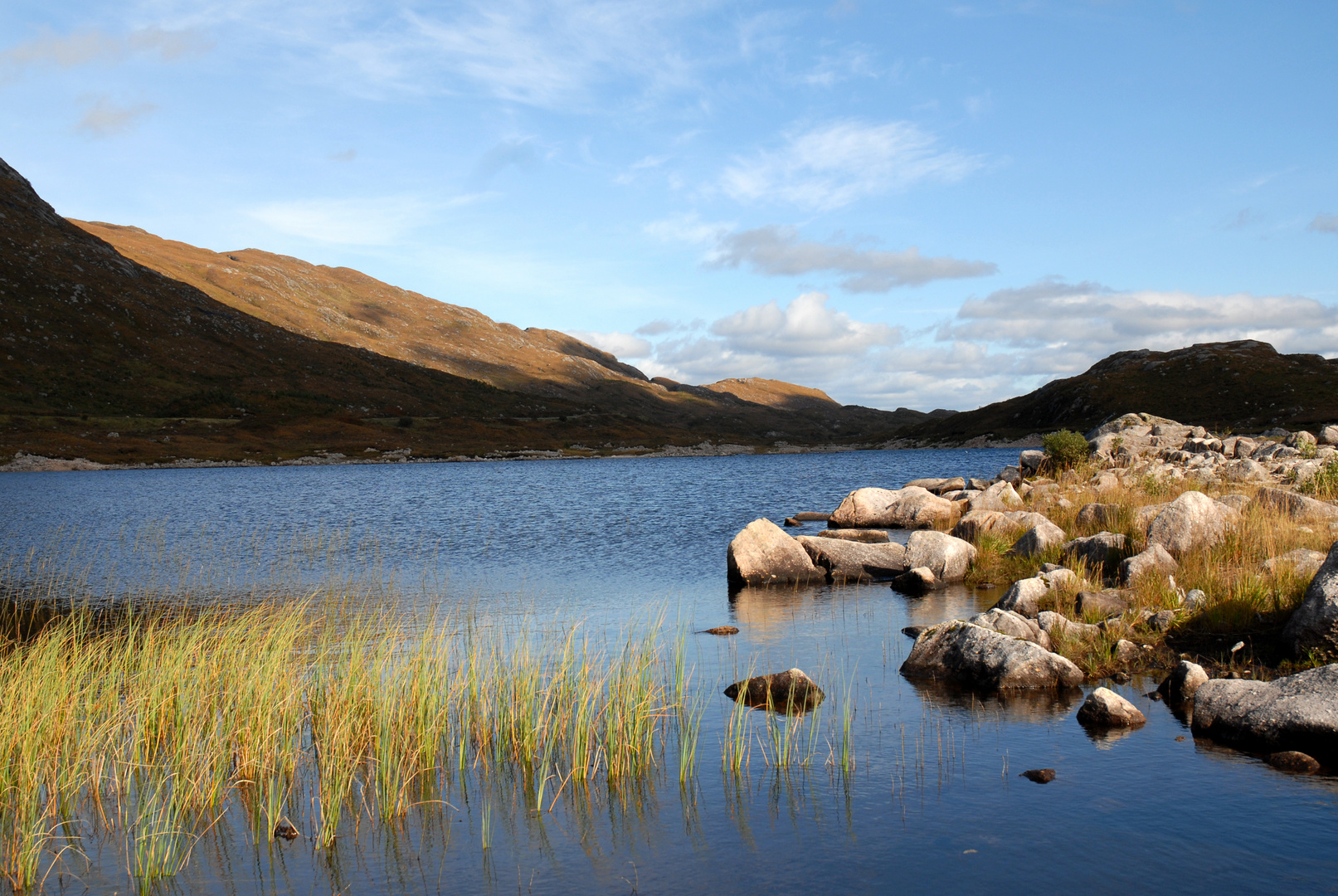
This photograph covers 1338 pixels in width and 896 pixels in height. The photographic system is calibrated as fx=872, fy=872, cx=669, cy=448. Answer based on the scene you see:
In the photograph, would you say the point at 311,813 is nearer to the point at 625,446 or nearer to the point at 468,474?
the point at 468,474

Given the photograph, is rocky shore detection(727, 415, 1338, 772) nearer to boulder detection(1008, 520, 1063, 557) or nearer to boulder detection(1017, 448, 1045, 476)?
boulder detection(1008, 520, 1063, 557)

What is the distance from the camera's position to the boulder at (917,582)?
21.6 meters

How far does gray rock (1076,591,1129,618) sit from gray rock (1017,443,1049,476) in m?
28.7

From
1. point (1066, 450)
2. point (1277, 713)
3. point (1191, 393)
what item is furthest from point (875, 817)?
point (1191, 393)

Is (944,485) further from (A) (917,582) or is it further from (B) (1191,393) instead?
(B) (1191,393)

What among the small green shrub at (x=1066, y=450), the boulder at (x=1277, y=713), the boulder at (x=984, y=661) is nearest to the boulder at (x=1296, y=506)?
the boulder at (x=984, y=661)

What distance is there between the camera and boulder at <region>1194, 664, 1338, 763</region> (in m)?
Result: 9.80

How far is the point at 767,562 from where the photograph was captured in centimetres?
2377

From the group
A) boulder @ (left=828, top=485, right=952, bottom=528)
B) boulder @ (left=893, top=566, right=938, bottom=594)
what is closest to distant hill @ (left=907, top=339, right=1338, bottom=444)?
boulder @ (left=828, top=485, right=952, bottom=528)

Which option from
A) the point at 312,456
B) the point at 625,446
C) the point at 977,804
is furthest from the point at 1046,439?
the point at 625,446

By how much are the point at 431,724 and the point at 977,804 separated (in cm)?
622

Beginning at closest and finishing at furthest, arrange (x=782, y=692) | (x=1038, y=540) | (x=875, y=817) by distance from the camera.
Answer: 1. (x=875, y=817)
2. (x=782, y=692)
3. (x=1038, y=540)

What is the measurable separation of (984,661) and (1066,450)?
31642mm

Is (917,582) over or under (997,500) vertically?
under
